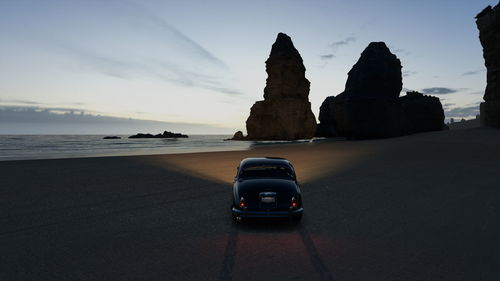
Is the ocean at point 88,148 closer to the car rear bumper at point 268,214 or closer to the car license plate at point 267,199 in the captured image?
the car rear bumper at point 268,214

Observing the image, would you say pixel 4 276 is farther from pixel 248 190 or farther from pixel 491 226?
pixel 491 226

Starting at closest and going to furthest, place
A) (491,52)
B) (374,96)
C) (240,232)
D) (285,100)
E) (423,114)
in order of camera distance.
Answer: (240,232) < (491,52) < (374,96) < (423,114) < (285,100)

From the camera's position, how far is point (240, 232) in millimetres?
7199

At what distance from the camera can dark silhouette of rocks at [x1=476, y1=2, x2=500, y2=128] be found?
29.8 metres

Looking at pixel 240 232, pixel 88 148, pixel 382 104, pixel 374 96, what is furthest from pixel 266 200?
pixel 374 96

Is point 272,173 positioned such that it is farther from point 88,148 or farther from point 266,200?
point 88,148

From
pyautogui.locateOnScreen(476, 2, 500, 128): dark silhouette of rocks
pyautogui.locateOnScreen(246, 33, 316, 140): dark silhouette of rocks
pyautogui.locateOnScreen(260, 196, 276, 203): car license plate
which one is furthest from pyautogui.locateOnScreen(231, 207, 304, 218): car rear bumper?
pyautogui.locateOnScreen(246, 33, 316, 140): dark silhouette of rocks

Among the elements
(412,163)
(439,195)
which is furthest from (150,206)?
(412,163)

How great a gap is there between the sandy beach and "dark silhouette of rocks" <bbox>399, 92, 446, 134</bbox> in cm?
4251

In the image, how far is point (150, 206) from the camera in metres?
9.71

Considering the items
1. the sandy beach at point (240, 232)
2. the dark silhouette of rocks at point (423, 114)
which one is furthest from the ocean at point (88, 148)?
the dark silhouette of rocks at point (423, 114)

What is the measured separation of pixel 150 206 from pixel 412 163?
16948 millimetres

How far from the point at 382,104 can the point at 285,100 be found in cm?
4308

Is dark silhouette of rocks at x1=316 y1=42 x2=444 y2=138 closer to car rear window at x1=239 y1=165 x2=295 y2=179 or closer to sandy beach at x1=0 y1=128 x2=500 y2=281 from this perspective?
sandy beach at x1=0 y1=128 x2=500 y2=281
